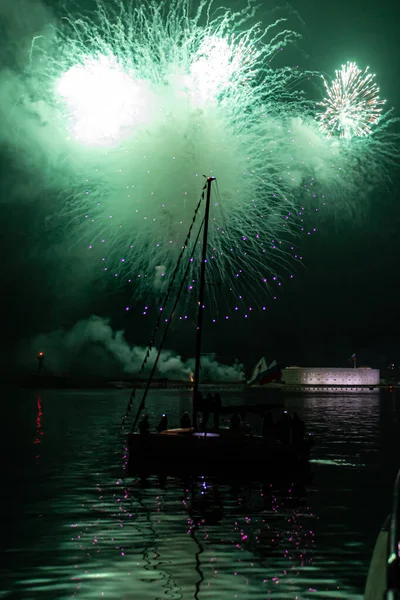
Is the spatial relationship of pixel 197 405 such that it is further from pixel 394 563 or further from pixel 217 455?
pixel 394 563

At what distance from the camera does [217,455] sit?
38312 millimetres

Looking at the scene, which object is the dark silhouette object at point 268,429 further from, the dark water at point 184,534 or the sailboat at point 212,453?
the dark water at point 184,534

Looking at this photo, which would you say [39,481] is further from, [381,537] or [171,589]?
[381,537]

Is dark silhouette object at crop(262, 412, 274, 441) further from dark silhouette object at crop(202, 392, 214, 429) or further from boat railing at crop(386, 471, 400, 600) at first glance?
boat railing at crop(386, 471, 400, 600)

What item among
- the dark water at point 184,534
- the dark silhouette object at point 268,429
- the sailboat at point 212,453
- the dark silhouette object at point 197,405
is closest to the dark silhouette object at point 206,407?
the dark silhouette object at point 197,405

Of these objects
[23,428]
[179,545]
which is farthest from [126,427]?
[179,545]

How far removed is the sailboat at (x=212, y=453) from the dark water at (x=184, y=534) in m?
1.61

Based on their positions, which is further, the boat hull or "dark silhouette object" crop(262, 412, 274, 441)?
"dark silhouette object" crop(262, 412, 274, 441)

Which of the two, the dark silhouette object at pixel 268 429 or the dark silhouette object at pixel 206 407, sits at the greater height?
the dark silhouette object at pixel 206 407

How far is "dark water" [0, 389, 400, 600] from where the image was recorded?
16891 millimetres

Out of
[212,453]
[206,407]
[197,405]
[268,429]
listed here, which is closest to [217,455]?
[212,453]

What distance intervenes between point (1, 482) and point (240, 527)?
632 inches

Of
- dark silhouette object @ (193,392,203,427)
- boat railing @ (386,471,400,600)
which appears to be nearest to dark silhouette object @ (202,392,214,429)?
dark silhouette object @ (193,392,203,427)

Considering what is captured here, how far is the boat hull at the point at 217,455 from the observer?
3781 cm
